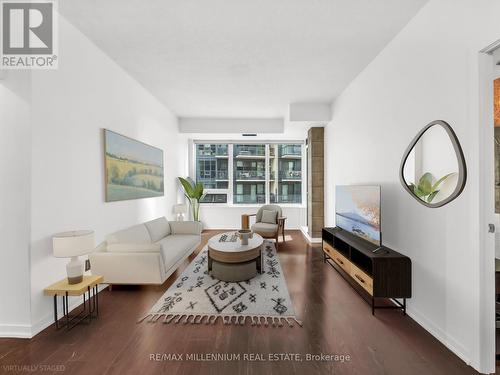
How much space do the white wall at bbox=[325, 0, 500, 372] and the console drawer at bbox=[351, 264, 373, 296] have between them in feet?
1.37

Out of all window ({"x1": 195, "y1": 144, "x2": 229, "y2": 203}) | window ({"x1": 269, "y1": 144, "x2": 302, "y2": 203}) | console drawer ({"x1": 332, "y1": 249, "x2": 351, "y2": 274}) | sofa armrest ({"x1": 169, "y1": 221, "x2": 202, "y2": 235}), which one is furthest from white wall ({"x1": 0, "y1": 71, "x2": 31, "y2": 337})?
window ({"x1": 269, "y1": 144, "x2": 302, "y2": 203})

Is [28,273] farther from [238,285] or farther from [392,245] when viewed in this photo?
[392,245]

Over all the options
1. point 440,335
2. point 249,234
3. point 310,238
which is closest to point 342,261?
point 440,335

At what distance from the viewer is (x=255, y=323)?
2209 mm

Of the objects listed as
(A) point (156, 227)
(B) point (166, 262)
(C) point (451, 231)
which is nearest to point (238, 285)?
(B) point (166, 262)

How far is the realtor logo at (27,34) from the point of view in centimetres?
199

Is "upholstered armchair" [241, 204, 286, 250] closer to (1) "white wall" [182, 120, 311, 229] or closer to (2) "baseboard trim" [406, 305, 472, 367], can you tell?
(1) "white wall" [182, 120, 311, 229]

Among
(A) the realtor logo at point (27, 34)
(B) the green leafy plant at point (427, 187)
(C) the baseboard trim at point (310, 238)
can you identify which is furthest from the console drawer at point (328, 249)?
(A) the realtor logo at point (27, 34)

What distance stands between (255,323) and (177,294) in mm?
1100

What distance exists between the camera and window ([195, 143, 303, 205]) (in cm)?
674

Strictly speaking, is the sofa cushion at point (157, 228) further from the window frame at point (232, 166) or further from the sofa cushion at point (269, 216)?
the window frame at point (232, 166)

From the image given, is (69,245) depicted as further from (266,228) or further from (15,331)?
(266,228)

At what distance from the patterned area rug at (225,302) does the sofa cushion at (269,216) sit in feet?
6.16

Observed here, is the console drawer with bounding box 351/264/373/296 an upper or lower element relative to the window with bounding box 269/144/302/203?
lower
